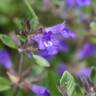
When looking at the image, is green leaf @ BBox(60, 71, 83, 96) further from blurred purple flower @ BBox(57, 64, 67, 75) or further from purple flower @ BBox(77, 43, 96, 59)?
purple flower @ BBox(77, 43, 96, 59)

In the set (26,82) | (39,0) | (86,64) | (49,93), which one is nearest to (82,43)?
(86,64)

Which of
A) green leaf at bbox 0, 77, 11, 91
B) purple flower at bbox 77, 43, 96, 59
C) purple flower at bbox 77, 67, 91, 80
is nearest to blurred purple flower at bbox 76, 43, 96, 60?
purple flower at bbox 77, 43, 96, 59

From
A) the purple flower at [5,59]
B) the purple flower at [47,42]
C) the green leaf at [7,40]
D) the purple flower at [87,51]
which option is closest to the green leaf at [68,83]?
the purple flower at [47,42]

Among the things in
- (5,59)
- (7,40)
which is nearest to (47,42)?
(7,40)

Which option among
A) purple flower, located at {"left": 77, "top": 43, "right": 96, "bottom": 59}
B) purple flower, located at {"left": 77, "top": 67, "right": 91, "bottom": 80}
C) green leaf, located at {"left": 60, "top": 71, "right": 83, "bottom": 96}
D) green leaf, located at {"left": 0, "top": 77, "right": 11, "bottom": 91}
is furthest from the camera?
purple flower, located at {"left": 77, "top": 43, "right": 96, "bottom": 59}

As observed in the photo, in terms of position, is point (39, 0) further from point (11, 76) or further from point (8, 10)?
point (11, 76)

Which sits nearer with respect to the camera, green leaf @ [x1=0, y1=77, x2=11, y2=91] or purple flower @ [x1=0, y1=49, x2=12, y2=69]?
green leaf @ [x1=0, y1=77, x2=11, y2=91]

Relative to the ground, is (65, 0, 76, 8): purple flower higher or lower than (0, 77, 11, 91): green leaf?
higher

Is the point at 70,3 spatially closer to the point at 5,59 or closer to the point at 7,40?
the point at 5,59

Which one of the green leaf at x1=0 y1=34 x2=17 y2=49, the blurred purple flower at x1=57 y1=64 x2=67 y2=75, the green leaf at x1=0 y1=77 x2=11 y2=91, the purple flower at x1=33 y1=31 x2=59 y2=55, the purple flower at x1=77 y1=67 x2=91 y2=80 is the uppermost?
the green leaf at x1=0 y1=34 x2=17 y2=49
